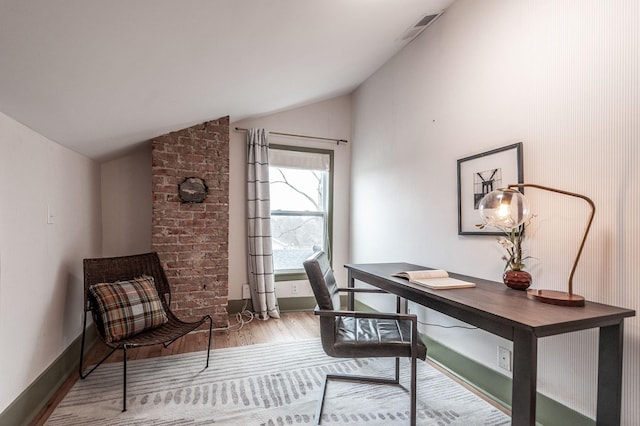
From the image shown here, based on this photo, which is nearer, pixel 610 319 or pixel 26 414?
pixel 610 319

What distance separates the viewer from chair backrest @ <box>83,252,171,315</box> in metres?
2.26

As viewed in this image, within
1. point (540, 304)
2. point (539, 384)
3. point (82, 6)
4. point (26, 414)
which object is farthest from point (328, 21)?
point (26, 414)

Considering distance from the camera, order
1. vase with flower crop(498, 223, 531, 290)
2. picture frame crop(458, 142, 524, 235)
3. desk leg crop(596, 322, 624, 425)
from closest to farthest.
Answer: desk leg crop(596, 322, 624, 425) < vase with flower crop(498, 223, 531, 290) < picture frame crop(458, 142, 524, 235)

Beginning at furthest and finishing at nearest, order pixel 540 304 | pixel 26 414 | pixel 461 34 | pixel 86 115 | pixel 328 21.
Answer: pixel 461 34
pixel 328 21
pixel 86 115
pixel 26 414
pixel 540 304

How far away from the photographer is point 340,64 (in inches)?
109

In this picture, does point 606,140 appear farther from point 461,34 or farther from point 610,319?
point 461,34

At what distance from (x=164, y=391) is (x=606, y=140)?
111 inches

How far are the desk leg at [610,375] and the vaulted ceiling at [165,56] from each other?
7.07 feet

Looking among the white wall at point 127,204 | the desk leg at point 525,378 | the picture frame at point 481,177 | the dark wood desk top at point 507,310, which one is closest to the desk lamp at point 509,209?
the dark wood desk top at point 507,310

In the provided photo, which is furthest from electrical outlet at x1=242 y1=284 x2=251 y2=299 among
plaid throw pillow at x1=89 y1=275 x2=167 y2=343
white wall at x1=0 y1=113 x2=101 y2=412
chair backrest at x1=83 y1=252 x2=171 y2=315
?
white wall at x1=0 y1=113 x2=101 y2=412

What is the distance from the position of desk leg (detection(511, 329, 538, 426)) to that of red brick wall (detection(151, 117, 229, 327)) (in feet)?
8.56

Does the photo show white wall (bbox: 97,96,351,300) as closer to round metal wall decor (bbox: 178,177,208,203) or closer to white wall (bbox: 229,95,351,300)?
white wall (bbox: 229,95,351,300)

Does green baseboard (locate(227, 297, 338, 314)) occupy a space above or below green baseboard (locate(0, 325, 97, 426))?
below

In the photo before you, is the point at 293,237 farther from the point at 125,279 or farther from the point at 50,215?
the point at 50,215
